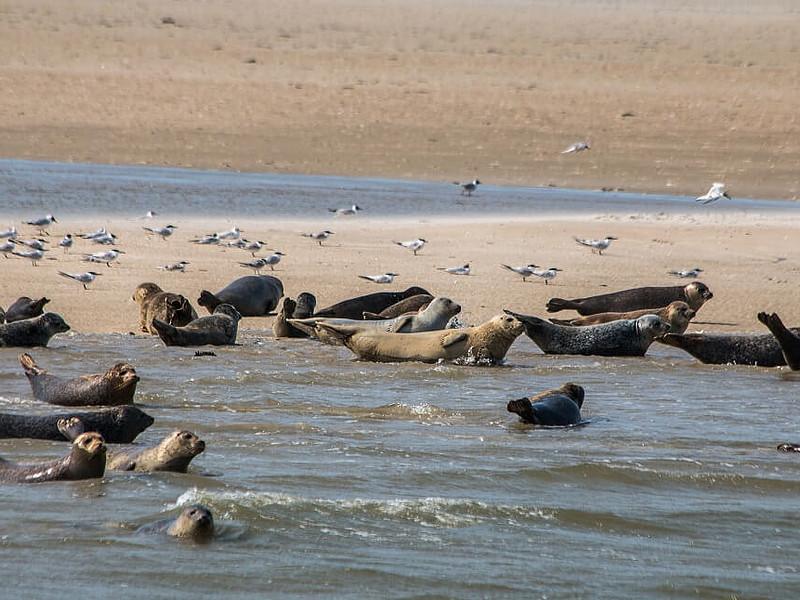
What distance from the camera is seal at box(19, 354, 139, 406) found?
5844 millimetres

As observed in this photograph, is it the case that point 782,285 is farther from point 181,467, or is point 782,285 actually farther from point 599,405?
point 181,467

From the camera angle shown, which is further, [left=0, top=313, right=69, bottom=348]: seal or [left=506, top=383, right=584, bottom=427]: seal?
[left=0, top=313, right=69, bottom=348]: seal

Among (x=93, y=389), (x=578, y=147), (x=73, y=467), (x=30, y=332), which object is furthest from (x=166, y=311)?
(x=578, y=147)

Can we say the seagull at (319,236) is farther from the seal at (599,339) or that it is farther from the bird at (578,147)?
the bird at (578,147)

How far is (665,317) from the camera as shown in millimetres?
8906

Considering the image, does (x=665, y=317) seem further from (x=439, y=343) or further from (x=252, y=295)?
(x=252, y=295)

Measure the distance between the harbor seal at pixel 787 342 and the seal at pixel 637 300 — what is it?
1716 millimetres

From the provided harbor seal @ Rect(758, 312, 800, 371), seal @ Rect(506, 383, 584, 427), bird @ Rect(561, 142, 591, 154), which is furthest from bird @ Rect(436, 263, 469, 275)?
bird @ Rect(561, 142, 591, 154)

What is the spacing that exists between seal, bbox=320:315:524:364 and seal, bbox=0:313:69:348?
1.72 m

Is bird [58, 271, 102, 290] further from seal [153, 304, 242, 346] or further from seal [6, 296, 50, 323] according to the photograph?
seal [153, 304, 242, 346]

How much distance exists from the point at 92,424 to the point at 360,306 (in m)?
4.37

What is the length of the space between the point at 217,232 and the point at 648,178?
31.1 feet

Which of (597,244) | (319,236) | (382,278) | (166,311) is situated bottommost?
(166,311)

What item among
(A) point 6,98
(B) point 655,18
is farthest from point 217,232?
(B) point 655,18
